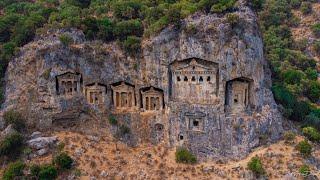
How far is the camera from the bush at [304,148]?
124 ft

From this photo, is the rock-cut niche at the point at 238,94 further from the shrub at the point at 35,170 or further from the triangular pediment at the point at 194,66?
the shrub at the point at 35,170

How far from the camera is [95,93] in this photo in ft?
135

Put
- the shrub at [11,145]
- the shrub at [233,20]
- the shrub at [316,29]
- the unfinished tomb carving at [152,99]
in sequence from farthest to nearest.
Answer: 1. the shrub at [316,29]
2. the unfinished tomb carving at [152,99]
3. the shrub at [11,145]
4. the shrub at [233,20]

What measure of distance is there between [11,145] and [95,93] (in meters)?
8.17

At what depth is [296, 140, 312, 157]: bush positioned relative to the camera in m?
37.8

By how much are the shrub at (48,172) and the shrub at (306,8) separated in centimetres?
4869

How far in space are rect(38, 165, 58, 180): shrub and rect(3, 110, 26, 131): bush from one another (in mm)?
5139

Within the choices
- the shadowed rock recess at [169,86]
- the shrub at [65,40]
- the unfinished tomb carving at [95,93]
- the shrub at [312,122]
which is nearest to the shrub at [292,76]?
the shrub at [312,122]

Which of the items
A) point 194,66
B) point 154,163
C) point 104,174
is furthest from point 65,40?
point 154,163

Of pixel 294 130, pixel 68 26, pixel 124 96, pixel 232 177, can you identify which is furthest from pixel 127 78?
pixel 294 130

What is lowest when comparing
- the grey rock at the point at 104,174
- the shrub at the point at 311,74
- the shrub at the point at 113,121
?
the grey rock at the point at 104,174

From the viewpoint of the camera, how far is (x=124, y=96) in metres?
41.0

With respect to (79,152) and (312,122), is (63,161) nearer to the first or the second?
(79,152)

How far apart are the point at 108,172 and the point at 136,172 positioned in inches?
88.0
